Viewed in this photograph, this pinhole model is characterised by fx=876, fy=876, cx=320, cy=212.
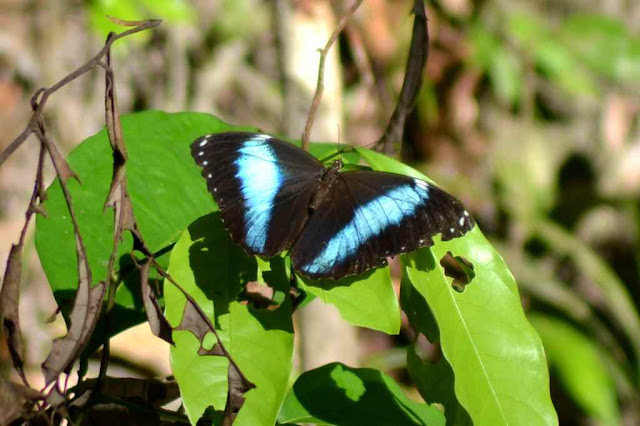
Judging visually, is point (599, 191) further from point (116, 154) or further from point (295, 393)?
point (116, 154)

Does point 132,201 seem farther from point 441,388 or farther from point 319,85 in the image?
point 441,388

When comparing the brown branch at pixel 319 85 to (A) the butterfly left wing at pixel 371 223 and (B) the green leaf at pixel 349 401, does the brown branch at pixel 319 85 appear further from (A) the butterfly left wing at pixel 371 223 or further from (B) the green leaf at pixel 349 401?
(B) the green leaf at pixel 349 401

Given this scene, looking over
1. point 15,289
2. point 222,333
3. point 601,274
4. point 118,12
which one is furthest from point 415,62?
point 601,274

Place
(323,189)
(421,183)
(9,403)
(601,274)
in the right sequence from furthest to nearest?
(601,274), (323,189), (421,183), (9,403)

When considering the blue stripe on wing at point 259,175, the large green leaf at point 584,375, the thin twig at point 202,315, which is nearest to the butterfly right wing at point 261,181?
the blue stripe on wing at point 259,175

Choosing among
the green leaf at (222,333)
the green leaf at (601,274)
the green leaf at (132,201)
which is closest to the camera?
the green leaf at (222,333)

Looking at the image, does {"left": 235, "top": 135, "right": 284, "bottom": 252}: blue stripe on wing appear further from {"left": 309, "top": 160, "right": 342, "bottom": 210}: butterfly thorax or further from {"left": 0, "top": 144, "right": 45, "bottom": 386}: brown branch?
{"left": 0, "top": 144, "right": 45, "bottom": 386}: brown branch

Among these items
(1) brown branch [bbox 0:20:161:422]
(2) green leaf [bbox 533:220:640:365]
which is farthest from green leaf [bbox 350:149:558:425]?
(2) green leaf [bbox 533:220:640:365]

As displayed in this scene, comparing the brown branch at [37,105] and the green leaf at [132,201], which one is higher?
the brown branch at [37,105]
